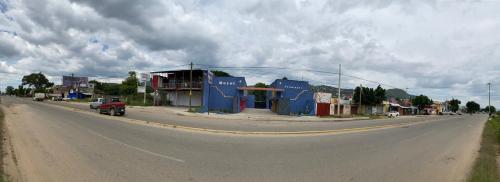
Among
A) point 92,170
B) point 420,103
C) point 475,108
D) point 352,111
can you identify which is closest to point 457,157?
point 92,170

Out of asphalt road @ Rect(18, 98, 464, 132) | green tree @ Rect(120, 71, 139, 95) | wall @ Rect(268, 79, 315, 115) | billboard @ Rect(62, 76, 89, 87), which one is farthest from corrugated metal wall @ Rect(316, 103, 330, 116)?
billboard @ Rect(62, 76, 89, 87)

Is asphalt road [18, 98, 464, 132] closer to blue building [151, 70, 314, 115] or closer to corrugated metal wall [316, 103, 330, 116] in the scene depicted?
blue building [151, 70, 314, 115]

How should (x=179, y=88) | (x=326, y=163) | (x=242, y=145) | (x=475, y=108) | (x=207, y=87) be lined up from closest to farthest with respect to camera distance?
(x=326, y=163)
(x=242, y=145)
(x=207, y=87)
(x=179, y=88)
(x=475, y=108)

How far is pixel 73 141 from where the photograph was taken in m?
11.6

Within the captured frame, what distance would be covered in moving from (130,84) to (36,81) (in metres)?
65.9

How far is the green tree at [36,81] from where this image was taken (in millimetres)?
134125

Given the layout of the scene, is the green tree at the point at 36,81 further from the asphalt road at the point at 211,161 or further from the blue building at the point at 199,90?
the asphalt road at the point at 211,161

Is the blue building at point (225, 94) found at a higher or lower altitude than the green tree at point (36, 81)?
lower

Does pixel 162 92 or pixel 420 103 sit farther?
pixel 420 103

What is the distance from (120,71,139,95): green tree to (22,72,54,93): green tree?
2295 inches

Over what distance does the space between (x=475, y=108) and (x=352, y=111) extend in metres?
168

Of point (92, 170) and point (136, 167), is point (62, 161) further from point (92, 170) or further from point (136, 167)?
point (136, 167)

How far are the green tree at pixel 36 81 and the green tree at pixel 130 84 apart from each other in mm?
58302

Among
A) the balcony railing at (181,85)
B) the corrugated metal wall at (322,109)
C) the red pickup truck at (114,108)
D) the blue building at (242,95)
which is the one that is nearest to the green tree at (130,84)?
the balcony railing at (181,85)
